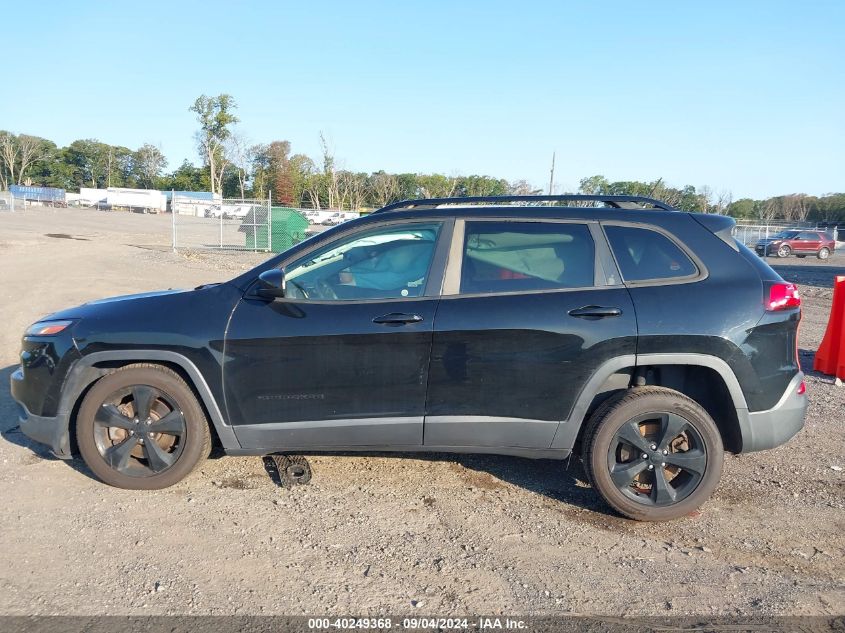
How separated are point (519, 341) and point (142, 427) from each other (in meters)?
2.41

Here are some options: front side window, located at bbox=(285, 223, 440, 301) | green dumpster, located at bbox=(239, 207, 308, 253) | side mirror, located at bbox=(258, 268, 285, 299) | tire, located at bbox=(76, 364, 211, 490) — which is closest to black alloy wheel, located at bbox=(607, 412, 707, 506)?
front side window, located at bbox=(285, 223, 440, 301)

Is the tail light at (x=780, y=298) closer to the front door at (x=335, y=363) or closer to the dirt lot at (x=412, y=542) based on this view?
the dirt lot at (x=412, y=542)

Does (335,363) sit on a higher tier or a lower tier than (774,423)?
higher

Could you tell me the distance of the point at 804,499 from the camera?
169 inches

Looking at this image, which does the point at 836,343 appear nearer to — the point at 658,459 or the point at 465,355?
the point at 658,459

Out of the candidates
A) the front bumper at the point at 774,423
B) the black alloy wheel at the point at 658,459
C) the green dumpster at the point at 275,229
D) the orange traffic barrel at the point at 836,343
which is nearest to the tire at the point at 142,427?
the black alloy wheel at the point at 658,459

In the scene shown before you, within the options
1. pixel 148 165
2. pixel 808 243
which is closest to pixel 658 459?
pixel 808 243

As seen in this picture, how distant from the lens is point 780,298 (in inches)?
154

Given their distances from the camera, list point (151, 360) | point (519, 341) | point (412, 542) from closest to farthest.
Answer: point (412, 542) < point (519, 341) < point (151, 360)

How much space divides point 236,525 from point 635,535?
2311 millimetres

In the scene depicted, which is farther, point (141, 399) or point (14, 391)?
point (14, 391)

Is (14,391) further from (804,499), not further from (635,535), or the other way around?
(804,499)

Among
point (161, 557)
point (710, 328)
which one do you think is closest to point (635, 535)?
point (710, 328)

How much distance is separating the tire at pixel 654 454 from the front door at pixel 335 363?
43.9 inches
